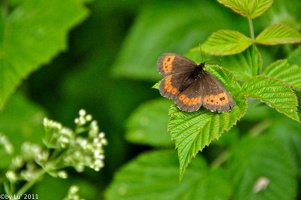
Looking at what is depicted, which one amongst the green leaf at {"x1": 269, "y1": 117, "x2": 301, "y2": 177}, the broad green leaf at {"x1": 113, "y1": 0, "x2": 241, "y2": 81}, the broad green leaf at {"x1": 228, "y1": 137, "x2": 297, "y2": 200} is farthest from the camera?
the broad green leaf at {"x1": 113, "y1": 0, "x2": 241, "y2": 81}

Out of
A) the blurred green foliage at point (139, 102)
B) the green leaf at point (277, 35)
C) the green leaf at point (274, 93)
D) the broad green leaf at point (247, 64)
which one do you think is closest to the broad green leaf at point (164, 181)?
the blurred green foliage at point (139, 102)

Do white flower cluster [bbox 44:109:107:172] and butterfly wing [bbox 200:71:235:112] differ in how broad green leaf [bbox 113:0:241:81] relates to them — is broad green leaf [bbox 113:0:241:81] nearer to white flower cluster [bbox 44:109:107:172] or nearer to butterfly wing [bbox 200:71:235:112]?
white flower cluster [bbox 44:109:107:172]

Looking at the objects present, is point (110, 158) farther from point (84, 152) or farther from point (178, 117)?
point (178, 117)

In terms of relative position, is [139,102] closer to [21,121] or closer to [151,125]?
[21,121]

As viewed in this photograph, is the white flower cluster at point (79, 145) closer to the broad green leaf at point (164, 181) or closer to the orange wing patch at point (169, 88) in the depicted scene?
the broad green leaf at point (164, 181)

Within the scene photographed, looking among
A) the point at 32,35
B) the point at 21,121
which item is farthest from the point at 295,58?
the point at 21,121

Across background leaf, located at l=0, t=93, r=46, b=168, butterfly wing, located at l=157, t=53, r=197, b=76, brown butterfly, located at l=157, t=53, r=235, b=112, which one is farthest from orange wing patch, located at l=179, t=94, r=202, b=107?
background leaf, located at l=0, t=93, r=46, b=168

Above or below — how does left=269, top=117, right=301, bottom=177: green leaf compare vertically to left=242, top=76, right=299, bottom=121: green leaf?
below

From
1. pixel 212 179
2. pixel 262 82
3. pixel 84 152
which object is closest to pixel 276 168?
pixel 212 179
